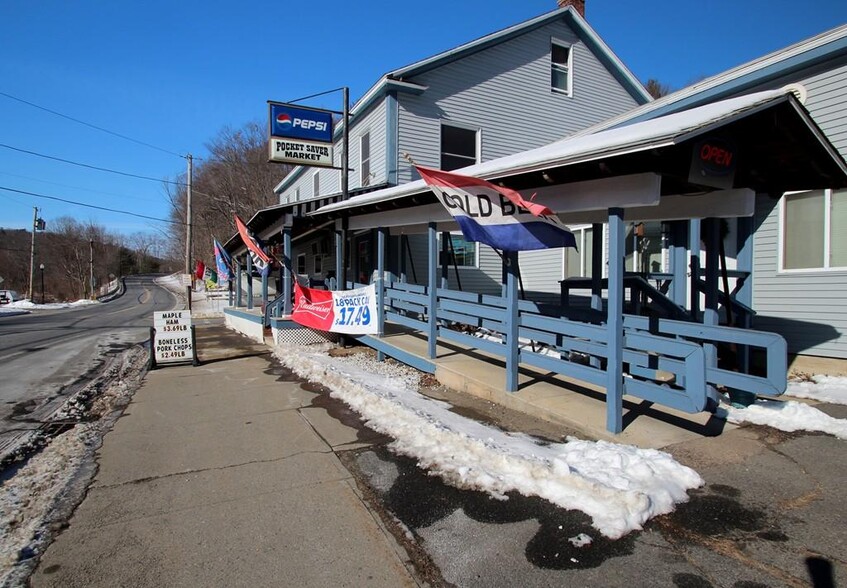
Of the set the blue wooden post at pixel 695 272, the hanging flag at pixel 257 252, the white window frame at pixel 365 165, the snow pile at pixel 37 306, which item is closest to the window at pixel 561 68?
the white window frame at pixel 365 165

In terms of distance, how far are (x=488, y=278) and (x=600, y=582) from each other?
12625 mm

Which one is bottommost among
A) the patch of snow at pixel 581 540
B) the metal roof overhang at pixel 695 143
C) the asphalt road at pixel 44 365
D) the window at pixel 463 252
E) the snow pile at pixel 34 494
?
the asphalt road at pixel 44 365

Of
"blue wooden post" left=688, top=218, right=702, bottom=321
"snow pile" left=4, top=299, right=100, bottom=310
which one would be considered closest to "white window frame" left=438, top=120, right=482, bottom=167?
"blue wooden post" left=688, top=218, right=702, bottom=321

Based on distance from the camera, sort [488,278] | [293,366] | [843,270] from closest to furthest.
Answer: [843,270] < [293,366] < [488,278]

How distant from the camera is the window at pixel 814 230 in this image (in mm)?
7379

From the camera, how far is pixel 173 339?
10797 millimetres

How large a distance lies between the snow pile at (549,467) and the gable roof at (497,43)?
1051cm

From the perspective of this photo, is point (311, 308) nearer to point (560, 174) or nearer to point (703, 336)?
Result: point (560, 174)

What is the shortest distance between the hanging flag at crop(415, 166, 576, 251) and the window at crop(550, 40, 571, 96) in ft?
43.4

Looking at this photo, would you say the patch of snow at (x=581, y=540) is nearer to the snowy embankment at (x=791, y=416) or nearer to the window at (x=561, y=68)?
the snowy embankment at (x=791, y=416)

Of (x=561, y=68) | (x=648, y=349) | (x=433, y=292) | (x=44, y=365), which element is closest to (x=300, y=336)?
(x=433, y=292)

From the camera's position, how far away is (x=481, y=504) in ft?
12.3

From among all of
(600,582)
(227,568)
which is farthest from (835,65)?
(227,568)

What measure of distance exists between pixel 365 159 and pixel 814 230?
11.7 meters
